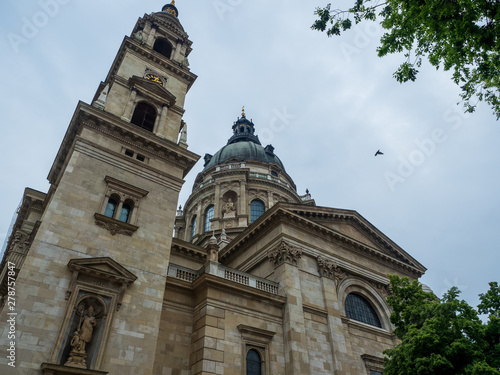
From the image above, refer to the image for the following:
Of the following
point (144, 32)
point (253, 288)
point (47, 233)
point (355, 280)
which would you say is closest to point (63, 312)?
point (47, 233)

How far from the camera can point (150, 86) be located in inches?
938

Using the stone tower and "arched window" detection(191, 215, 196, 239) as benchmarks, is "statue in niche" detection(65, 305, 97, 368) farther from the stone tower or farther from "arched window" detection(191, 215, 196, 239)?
"arched window" detection(191, 215, 196, 239)

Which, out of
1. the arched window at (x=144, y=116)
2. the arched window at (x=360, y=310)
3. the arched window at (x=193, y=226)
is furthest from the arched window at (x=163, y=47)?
the arched window at (x=360, y=310)

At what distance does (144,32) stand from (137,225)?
17417mm

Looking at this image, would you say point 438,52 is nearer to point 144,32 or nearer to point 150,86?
point 150,86

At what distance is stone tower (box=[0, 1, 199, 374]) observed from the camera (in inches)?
516

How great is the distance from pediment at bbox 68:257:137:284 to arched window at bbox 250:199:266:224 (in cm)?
2772

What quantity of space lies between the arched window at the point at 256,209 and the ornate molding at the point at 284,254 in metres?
20.4

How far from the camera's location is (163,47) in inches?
1159

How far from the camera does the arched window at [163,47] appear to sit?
1147 inches

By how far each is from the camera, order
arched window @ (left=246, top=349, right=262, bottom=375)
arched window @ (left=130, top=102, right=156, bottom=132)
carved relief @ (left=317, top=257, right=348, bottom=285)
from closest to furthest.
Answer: arched window @ (left=246, top=349, right=262, bottom=375)
arched window @ (left=130, top=102, right=156, bottom=132)
carved relief @ (left=317, top=257, right=348, bottom=285)

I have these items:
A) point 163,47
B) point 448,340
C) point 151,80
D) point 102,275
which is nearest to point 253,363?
point 102,275

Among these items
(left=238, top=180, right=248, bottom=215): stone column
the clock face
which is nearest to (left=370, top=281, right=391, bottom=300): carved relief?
(left=238, top=180, right=248, bottom=215): stone column

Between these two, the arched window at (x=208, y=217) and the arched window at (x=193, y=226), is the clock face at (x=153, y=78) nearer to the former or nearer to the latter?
the arched window at (x=208, y=217)
